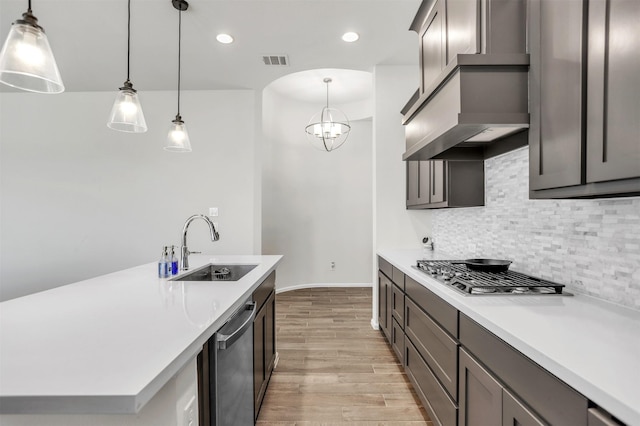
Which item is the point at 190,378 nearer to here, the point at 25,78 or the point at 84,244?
the point at 25,78

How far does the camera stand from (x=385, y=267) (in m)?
3.10

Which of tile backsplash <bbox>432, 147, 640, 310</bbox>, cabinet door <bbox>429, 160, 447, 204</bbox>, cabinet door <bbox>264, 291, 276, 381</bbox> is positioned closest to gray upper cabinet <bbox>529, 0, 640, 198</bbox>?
tile backsplash <bbox>432, 147, 640, 310</bbox>

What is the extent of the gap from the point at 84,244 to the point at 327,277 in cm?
366

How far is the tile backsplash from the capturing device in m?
1.26

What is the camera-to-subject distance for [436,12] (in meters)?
1.91

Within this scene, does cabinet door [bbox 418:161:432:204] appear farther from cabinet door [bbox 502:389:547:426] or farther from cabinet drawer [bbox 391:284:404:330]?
cabinet door [bbox 502:389:547:426]

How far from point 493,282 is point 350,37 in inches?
96.9

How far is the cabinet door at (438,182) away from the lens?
2.55 meters

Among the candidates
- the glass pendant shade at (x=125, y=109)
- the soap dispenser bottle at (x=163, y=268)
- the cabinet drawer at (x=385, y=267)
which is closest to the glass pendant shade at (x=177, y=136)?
the glass pendant shade at (x=125, y=109)

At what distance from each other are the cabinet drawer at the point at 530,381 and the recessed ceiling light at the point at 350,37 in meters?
2.61

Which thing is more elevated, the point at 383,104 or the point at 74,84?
the point at 74,84

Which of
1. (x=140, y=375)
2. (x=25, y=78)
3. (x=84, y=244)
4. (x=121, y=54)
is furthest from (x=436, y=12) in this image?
(x=84, y=244)

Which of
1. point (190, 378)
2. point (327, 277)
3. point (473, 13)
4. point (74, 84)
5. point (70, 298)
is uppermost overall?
point (74, 84)

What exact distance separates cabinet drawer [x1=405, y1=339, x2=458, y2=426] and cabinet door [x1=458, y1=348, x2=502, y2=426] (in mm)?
112
